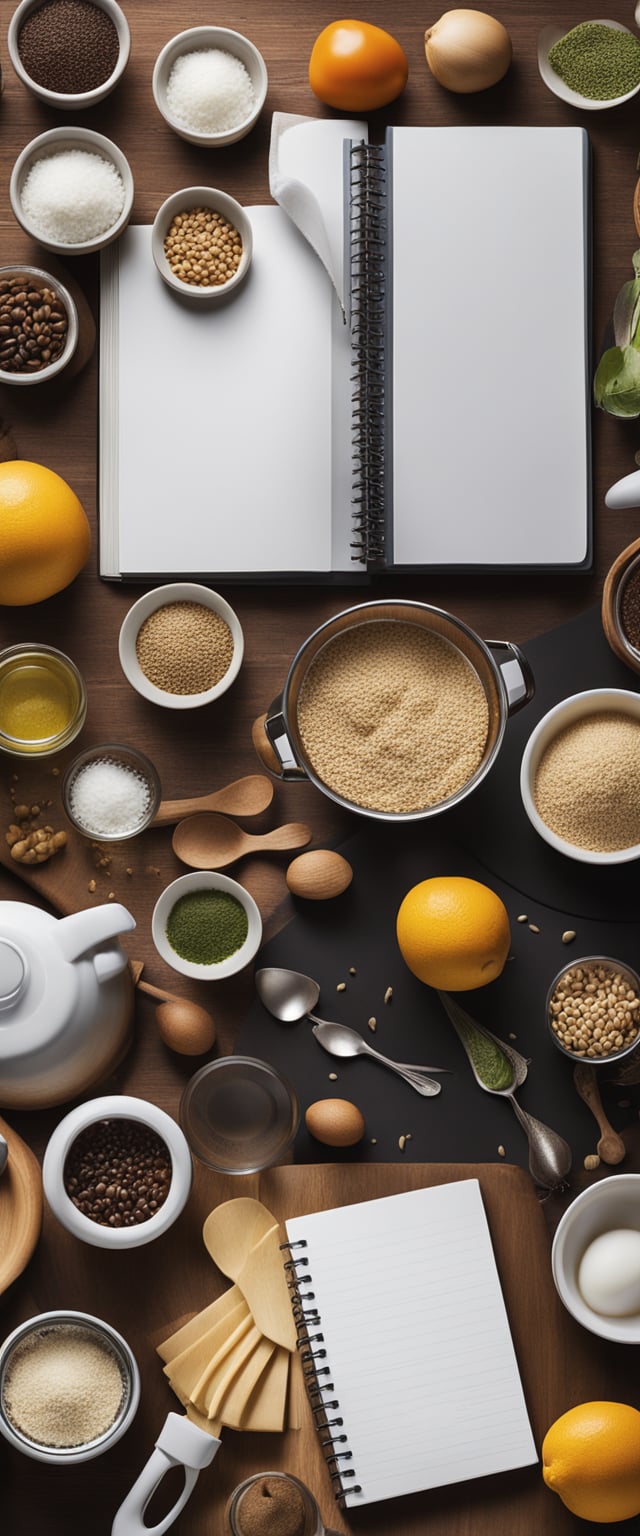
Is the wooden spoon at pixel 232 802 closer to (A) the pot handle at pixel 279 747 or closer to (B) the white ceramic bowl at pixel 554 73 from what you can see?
(A) the pot handle at pixel 279 747

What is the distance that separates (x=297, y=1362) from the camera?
138 centimetres

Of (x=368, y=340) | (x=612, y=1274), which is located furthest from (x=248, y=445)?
(x=612, y=1274)

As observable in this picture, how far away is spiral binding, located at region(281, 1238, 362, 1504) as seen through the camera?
136cm

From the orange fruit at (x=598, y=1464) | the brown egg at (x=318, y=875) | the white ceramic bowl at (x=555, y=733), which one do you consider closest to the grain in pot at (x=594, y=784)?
the white ceramic bowl at (x=555, y=733)

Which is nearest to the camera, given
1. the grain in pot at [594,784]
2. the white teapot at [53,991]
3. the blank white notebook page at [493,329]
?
the white teapot at [53,991]

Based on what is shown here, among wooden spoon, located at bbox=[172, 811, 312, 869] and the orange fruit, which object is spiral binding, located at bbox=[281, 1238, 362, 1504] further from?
wooden spoon, located at bbox=[172, 811, 312, 869]

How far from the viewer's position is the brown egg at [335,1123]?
4.52 ft

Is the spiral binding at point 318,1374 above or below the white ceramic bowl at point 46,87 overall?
below

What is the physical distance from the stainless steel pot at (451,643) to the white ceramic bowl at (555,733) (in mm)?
37

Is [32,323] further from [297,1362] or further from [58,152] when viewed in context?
[297,1362]

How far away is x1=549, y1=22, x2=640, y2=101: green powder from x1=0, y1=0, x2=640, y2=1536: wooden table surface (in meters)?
0.03

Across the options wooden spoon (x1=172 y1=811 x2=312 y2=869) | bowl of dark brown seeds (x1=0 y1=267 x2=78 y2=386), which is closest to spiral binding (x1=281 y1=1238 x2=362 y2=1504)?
wooden spoon (x1=172 y1=811 x2=312 y2=869)

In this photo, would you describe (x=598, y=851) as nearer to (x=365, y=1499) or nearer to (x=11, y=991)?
(x=11, y=991)

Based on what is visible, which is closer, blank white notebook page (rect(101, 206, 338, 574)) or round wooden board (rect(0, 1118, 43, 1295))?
round wooden board (rect(0, 1118, 43, 1295))
